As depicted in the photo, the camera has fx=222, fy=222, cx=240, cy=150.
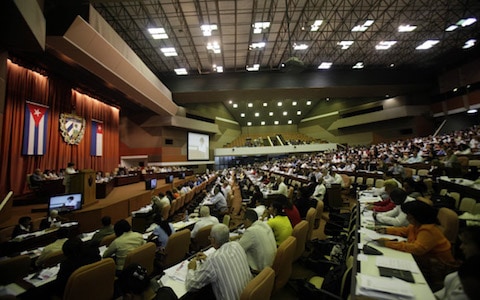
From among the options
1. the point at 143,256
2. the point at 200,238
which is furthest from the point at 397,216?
the point at 143,256

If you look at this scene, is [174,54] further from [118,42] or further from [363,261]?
[363,261]

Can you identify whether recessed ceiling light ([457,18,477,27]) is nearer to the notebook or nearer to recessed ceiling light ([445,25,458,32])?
recessed ceiling light ([445,25,458,32])

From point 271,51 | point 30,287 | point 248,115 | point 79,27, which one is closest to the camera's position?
point 30,287

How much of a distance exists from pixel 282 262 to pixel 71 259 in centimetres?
234

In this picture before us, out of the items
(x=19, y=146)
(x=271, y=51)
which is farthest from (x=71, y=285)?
(x=271, y=51)

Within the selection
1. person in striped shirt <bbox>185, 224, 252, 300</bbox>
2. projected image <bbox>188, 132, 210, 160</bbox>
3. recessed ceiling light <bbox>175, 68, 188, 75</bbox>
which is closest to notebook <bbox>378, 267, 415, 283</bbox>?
person in striped shirt <bbox>185, 224, 252, 300</bbox>

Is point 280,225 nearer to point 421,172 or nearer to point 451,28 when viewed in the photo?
point 421,172

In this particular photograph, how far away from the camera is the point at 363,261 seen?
231 centimetres

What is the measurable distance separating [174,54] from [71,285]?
14.8m

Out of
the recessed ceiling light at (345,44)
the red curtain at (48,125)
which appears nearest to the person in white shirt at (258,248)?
the red curtain at (48,125)

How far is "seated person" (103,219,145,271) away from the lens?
308 centimetres

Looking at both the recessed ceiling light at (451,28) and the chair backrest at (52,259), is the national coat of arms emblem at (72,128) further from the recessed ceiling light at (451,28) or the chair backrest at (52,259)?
the recessed ceiling light at (451,28)

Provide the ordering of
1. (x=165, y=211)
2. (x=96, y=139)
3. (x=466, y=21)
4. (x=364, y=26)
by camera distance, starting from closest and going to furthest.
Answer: (x=165, y=211)
(x=466, y=21)
(x=364, y=26)
(x=96, y=139)

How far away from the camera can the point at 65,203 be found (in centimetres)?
579
